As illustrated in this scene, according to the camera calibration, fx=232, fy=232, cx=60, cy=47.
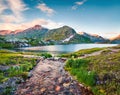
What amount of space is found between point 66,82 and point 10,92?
21.5ft

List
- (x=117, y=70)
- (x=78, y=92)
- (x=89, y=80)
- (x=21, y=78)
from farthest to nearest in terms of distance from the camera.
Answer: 1. (x=21, y=78)
2. (x=117, y=70)
3. (x=89, y=80)
4. (x=78, y=92)

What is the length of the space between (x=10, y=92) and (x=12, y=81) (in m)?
4.24

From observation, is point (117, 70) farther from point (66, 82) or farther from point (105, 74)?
point (66, 82)

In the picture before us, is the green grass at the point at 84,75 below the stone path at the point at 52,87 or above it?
above

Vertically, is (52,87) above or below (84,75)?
below

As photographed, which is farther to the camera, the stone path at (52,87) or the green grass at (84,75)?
the green grass at (84,75)

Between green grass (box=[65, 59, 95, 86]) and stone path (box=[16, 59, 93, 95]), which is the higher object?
green grass (box=[65, 59, 95, 86])

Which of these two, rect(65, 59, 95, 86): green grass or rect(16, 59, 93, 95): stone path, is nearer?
rect(16, 59, 93, 95): stone path

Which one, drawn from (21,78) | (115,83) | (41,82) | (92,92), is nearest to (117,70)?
(115,83)

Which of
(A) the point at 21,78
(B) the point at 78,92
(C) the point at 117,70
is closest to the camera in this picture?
(B) the point at 78,92

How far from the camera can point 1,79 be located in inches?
1124

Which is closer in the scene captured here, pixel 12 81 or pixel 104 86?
pixel 104 86

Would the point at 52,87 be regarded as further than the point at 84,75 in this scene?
No

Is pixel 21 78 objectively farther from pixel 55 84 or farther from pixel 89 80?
pixel 89 80
